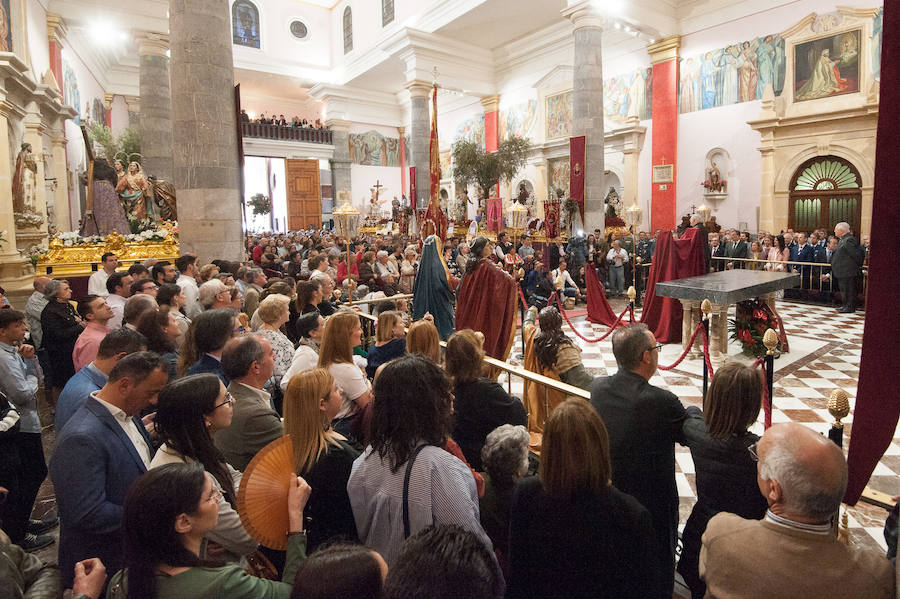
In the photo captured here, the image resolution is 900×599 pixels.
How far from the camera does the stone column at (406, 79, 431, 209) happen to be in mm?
20141

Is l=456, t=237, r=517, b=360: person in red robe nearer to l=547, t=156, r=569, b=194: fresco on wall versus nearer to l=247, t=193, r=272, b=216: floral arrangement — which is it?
l=547, t=156, r=569, b=194: fresco on wall

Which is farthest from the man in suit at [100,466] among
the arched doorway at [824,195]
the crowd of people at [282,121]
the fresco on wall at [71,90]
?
the crowd of people at [282,121]

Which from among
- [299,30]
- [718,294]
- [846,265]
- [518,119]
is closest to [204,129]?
[718,294]

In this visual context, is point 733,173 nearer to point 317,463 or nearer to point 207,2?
point 207,2

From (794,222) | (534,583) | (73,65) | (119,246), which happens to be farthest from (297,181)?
(534,583)

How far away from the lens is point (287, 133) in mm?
27719

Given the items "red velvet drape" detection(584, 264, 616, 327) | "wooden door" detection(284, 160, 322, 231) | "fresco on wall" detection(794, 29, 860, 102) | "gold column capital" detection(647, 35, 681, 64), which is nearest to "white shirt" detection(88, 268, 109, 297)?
"red velvet drape" detection(584, 264, 616, 327)

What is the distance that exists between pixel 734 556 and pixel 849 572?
0.86 ft

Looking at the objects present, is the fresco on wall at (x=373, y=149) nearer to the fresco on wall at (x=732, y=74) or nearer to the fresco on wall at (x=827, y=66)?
the fresco on wall at (x=732, y=74)

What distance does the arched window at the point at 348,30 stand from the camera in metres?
27.5

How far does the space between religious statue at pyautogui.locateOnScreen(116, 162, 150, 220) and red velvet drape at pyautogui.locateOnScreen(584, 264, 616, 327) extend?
8985 mm

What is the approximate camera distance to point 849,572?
4.52ft

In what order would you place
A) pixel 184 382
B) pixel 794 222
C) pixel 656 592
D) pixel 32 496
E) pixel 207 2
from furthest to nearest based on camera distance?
pixel 794 222, pixel 207 2, pixel 32 496, pixel 184 382, pixel 656 592

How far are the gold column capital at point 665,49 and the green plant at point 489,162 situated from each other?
19.7 feet
